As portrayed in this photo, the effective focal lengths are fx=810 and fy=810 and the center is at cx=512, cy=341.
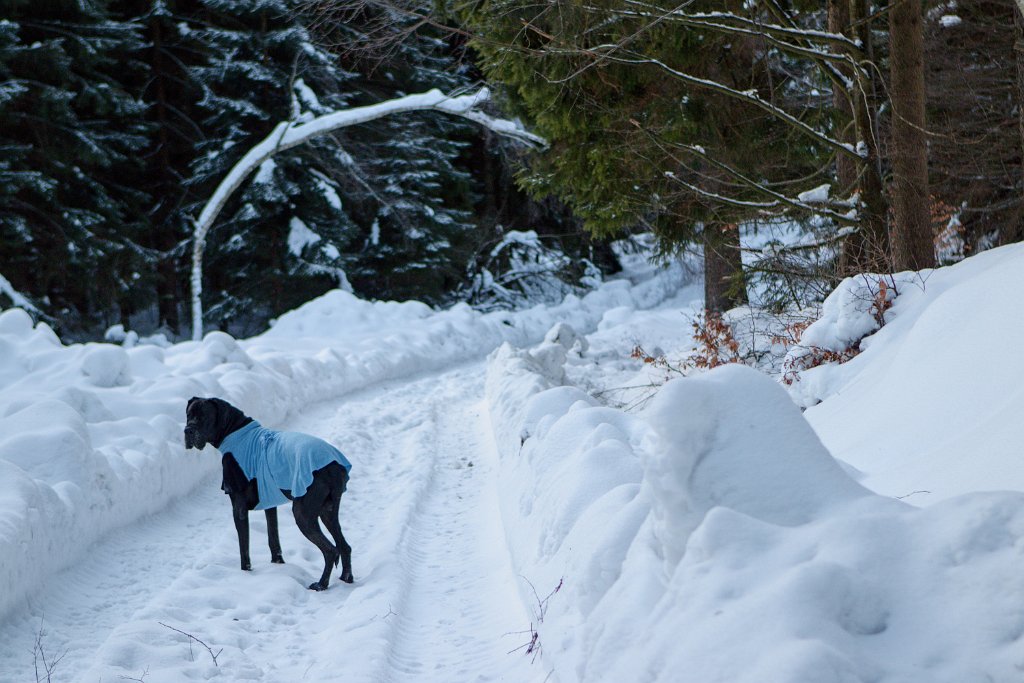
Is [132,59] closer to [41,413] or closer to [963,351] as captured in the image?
[41,413]

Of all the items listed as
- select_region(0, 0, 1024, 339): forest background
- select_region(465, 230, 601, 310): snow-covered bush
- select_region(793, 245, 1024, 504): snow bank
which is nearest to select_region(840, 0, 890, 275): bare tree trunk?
select_region(0, 0, 1024, 339): forest background

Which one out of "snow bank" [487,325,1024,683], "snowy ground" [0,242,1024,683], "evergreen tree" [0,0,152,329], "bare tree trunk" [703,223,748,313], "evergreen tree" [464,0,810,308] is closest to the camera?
"snow bank" [487,325,1024,683]

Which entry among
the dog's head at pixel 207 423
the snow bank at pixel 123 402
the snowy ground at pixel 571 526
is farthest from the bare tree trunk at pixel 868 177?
the snow bank at pixel 123 402

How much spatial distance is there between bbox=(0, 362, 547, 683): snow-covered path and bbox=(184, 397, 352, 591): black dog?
16 centimetres

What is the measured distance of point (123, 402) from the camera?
8281mm

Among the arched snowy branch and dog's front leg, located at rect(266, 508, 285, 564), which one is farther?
the arched snowy branch

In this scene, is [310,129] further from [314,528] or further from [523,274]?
[314,528]

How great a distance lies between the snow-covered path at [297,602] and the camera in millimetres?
4078

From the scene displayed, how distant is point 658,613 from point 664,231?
31.5 ft

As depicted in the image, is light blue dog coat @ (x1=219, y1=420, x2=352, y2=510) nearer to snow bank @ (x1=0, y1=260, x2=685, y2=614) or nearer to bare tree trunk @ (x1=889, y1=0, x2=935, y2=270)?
snow bank @ (x1=0, y1=260, x2=685, y2=614)

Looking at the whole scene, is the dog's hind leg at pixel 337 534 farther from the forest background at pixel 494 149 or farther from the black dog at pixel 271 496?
the forest background at pixel 494 149

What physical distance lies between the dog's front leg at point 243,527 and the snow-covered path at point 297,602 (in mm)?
95

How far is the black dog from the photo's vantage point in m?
5.41

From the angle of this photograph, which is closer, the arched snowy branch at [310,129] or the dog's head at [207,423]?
the dog's head at [207,423]
